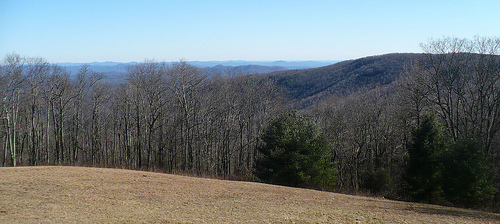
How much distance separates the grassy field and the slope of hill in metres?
57.4

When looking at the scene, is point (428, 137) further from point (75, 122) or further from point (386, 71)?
point (386, 71)

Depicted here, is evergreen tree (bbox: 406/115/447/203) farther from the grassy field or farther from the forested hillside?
the grassy field

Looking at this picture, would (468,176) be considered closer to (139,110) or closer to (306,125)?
(306,125)

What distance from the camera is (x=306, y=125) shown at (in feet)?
82.9

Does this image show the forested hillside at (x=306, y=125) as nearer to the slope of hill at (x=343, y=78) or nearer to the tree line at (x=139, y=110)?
the tree line at (x=139, y=110)

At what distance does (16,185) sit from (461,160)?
913 inches

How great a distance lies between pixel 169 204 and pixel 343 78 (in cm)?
8206

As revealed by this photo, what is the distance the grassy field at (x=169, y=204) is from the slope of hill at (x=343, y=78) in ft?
188

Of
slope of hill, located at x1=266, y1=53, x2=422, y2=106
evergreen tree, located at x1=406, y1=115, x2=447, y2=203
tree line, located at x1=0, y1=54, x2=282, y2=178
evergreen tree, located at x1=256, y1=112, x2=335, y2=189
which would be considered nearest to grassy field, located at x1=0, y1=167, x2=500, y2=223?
evergreen tree, located at x1=256, y1=112, x2=335, y2=189

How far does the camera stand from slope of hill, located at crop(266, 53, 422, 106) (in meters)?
74.9

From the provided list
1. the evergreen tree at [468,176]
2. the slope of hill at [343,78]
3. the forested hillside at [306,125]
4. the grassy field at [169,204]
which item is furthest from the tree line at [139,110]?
the slope of hill at [343,78]

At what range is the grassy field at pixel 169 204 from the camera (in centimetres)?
923

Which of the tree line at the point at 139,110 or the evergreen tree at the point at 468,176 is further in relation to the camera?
the tree line at the point at 139,110

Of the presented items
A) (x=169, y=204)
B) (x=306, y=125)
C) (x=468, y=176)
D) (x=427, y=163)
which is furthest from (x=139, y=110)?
(x=468, y=176)
